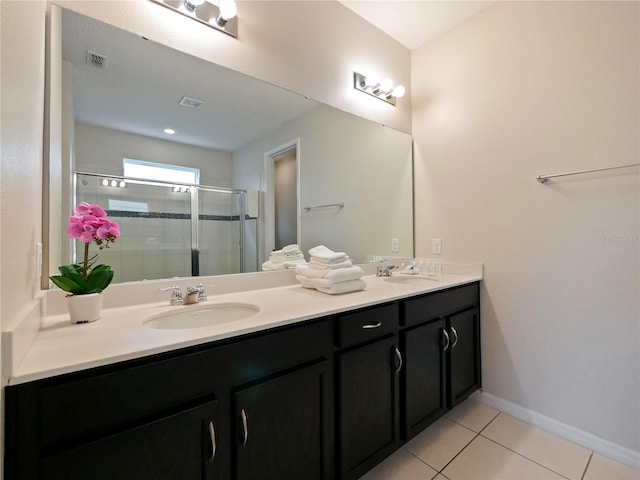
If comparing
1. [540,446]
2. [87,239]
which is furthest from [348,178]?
[540,446]

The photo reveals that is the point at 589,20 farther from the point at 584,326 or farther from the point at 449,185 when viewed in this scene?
the point at 584,326

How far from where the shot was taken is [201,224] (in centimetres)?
134

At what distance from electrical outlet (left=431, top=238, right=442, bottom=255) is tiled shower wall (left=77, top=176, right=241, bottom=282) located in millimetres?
1449

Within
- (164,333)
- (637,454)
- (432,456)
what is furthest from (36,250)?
(637,454)

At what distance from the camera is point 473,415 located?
5.83 ft

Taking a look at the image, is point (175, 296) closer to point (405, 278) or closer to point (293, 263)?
point (293, 263)

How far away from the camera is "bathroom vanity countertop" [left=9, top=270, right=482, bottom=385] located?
65 centimetres

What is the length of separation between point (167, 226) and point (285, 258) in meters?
0.63

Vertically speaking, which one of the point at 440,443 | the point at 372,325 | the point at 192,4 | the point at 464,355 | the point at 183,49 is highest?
the point at 192,4

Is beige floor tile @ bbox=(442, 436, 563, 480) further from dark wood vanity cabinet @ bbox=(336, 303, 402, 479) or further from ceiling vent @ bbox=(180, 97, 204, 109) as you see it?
ceiling vent @ bbox=(180, 97, 204, 109)

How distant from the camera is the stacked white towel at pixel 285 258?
1582mm

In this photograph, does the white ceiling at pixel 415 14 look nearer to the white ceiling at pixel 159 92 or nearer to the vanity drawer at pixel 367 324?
the white ceiling at pixel 159 92

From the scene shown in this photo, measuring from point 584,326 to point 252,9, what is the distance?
2.39 m

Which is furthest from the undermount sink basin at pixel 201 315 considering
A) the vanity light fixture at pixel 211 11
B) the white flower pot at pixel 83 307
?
the vanity light fixture at pixel 211 11
